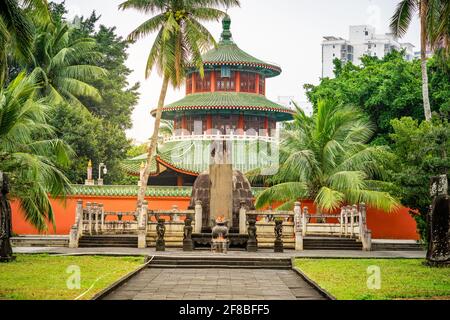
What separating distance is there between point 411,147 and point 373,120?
16203 mm

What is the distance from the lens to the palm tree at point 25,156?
23.2 m

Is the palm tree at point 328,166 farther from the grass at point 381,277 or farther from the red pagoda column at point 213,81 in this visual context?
the red pagoda column at point 213,81

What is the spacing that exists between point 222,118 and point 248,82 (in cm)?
342

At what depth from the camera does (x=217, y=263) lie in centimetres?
2131

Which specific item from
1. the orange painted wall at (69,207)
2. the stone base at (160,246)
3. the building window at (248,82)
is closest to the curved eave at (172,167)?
the orange painted wall at (69,207)

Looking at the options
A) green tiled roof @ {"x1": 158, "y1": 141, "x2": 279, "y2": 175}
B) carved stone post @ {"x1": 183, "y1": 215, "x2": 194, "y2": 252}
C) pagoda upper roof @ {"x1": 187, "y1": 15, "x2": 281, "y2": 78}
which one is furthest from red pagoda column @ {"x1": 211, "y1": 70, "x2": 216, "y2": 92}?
carved stone post @ {"x1": 183, "y1": 215, "x2": 194, "y2": 252}

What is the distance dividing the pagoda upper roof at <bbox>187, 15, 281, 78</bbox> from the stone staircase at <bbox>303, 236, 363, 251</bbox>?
22.2m

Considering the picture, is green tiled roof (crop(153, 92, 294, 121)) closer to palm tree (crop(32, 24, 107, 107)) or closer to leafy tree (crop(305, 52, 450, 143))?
palm tree (crop(32, 24, 107, 107))

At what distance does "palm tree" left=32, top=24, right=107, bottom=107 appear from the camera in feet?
145

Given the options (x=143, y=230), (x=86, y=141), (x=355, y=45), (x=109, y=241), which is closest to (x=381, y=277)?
(x=143, y=230)

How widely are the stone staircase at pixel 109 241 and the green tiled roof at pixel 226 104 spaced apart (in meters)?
19.5

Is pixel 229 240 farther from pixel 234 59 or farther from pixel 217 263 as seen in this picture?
pixel 234 59
